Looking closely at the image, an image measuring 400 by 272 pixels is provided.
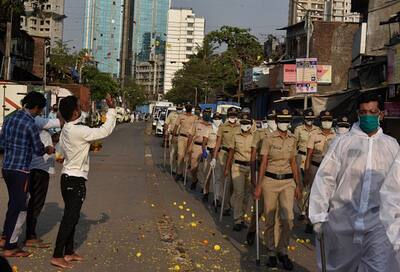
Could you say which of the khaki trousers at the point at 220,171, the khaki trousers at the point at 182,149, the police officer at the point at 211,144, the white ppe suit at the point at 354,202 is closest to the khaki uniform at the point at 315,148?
the khaki trousers at the point at 220,171

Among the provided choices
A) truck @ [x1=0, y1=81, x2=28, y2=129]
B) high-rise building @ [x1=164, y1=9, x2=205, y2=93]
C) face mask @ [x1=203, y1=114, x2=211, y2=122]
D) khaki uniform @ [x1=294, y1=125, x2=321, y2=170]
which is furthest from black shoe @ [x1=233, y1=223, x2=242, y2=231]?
high-rise building @ [x1=164, y1=9, x2=205, y2=93]

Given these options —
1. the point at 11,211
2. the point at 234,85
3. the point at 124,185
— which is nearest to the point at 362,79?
the point at 124,185


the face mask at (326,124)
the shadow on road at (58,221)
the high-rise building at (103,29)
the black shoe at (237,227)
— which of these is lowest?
the shadow on road at (58,221)

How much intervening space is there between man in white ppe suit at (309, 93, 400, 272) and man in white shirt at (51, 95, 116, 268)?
2.93m

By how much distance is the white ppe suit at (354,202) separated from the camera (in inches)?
196

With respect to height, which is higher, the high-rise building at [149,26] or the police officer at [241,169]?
the high-rise building at [149,26]

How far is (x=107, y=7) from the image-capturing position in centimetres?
7131

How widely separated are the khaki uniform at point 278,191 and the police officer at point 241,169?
6.81ft

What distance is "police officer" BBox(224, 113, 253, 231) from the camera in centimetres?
984

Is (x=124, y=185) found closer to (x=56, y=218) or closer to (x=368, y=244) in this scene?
(x=56, y=218)

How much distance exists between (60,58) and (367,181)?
72.4m

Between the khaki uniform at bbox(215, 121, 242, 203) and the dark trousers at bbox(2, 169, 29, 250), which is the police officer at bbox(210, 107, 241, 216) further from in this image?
the dark trousers at bbox(2, 169, 29, 250)

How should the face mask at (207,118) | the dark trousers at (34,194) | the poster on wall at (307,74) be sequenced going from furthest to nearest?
1. the poster on wall at (307,74)
2. the face mask at (207,118)
3. the dark trousers at (34,194)

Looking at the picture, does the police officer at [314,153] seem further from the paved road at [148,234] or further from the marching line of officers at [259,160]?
the paved road at [148,234]
